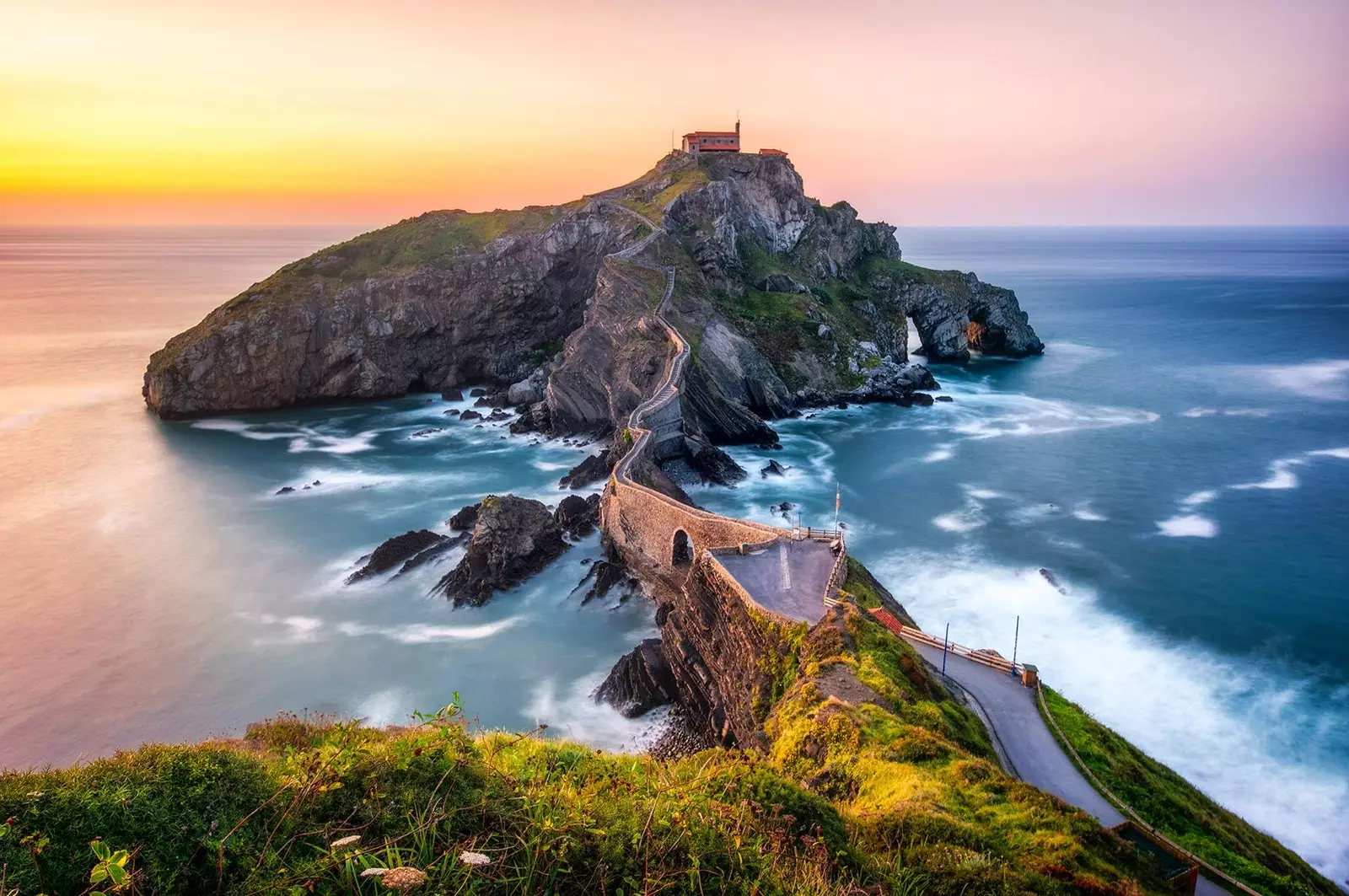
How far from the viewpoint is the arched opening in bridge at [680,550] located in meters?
32.2

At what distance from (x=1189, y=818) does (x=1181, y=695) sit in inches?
492

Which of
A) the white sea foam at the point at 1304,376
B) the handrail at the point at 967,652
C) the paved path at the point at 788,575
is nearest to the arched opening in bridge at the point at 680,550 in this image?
the paved path at the point at 788,575

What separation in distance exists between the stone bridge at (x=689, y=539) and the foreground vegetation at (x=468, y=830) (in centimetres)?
1172

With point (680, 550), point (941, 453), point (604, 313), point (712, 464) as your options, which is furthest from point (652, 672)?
point (604, 313)

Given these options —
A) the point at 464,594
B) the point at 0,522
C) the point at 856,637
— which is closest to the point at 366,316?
the point at 0,522

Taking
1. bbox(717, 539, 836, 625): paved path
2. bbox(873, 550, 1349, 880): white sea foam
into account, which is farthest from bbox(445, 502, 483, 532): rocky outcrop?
bbox(873, 550, 1349, 880): white sea foam

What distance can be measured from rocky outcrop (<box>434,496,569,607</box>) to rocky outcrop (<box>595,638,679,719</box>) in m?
8.56

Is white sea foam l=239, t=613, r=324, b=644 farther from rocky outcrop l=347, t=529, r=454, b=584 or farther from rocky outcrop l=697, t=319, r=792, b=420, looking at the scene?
rocky outcrop l=697, t=319, r=792, b=420

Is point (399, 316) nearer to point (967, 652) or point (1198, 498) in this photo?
point (967, 652)

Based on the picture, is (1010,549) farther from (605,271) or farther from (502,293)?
(502,293)

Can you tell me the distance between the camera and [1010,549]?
39.6m

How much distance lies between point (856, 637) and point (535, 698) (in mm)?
13080

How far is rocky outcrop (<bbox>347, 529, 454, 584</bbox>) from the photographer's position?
3650cm

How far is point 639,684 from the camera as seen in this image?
89.5 ft
